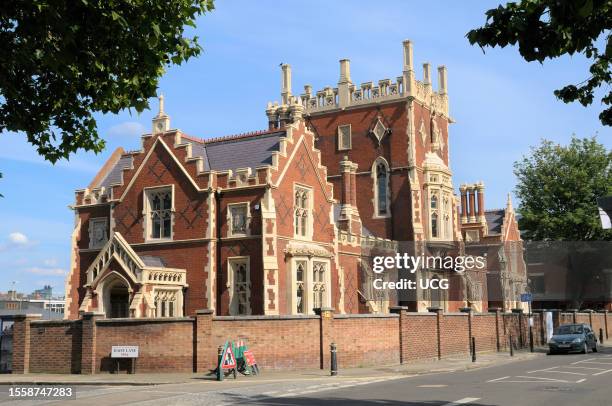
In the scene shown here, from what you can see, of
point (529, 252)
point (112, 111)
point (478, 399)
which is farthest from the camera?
point (529, 252)

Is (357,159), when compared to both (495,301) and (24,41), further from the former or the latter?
(24,41)

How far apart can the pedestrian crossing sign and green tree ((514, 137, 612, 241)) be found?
109ft

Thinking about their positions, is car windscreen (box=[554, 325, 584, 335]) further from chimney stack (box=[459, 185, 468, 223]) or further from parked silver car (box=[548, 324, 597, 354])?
chimney stack (box=[459, 185, 468, 223])

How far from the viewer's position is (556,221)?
163ft

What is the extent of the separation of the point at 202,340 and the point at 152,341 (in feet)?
6.37

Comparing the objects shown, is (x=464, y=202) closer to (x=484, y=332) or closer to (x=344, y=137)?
(x=344, y=137)

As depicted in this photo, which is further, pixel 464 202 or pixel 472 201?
pixel 464 202

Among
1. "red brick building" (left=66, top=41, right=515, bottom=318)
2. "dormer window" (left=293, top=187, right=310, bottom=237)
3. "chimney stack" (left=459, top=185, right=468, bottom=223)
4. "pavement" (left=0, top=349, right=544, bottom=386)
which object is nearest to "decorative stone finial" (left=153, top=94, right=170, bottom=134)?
"red brick building" (left=66, top=41, right=515, bottom=318)

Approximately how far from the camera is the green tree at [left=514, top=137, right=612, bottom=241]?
49781mm

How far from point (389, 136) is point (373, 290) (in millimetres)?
11441

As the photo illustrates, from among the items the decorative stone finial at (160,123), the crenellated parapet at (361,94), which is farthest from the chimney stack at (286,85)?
the decorative stone finial at (160,123)

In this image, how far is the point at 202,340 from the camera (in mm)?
23859

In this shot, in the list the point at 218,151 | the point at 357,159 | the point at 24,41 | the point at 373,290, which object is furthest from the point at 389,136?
the point at 24,41

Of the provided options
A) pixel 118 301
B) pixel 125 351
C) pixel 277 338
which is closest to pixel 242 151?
pixel 118 301
